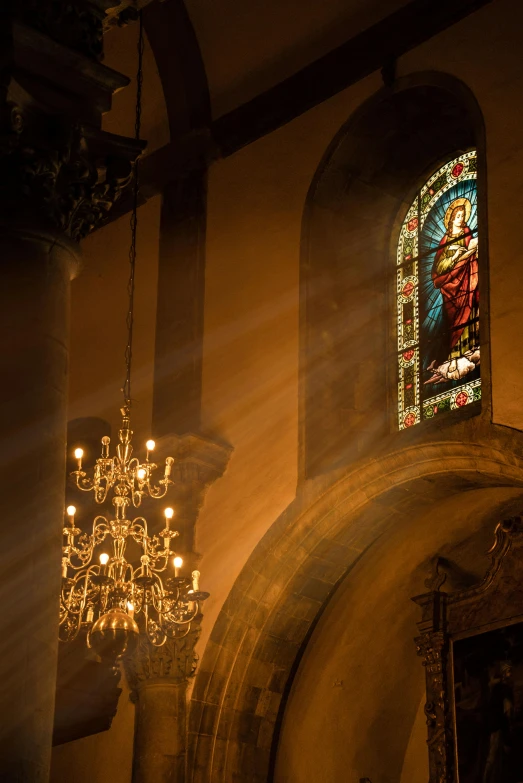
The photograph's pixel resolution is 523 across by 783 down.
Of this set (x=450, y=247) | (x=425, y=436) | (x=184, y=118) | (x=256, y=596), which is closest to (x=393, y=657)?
(x=256, y=596)

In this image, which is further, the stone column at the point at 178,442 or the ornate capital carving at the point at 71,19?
the stone column at the point at 178,442

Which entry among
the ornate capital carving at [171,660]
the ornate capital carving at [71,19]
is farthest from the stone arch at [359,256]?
the ornate capital carving at [71,19]

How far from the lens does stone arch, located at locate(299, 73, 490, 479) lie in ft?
35.6

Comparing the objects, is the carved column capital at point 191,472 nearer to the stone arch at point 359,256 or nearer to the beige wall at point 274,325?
the beige wall at point 274,325

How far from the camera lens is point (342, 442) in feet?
35.4

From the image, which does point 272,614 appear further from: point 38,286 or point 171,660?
point 38,286

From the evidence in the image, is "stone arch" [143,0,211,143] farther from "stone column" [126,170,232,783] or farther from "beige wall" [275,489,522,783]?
"beige wall" [275,489,522,783]

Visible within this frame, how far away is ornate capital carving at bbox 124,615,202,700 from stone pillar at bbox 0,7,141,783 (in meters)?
5.65

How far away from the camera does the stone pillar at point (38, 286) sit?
4.98m

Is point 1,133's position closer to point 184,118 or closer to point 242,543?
point 242,543

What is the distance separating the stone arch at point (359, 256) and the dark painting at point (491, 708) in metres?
1.86

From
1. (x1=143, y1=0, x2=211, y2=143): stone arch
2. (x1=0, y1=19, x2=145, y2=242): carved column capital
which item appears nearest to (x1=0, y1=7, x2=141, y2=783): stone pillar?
(x1=0, y1=19, x2=145, y2=242): carved column capital

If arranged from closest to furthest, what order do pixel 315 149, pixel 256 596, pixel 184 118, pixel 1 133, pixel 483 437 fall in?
pixel 1 133 → pixel 483 437 → pixel 256 596 → pixel 315 149 → pixel 184 118

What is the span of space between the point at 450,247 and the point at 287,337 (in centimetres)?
158
